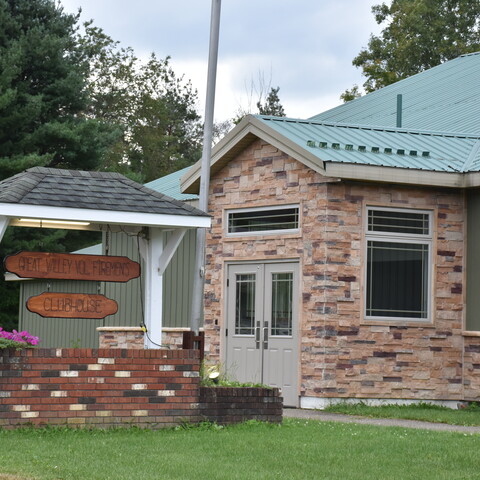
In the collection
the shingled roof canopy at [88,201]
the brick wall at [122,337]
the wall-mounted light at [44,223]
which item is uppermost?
the shingled roof canopy at [88,201]

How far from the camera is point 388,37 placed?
44438 mm

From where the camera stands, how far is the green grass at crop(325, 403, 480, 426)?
15.2 metres

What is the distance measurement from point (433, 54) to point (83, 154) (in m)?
15.8

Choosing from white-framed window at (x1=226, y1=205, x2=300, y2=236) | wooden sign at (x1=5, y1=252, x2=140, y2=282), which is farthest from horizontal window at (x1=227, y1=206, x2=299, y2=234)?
wooden sign at (x1=5, y1=252, x2=140, y2=282)

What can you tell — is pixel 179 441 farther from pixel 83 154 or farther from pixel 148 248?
pixel 83 154

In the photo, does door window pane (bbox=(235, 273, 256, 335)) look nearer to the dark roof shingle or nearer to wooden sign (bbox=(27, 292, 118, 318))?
the dark roof shingle

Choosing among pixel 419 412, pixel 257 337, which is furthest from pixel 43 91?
pixel 419 412

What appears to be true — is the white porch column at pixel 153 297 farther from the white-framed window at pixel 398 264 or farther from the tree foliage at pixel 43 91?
the tree foliage at pixel 43 91

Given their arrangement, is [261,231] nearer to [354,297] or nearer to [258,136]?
[258,136]

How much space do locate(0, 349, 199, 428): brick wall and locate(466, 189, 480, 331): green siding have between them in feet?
19.7

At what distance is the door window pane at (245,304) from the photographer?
18.3 meters

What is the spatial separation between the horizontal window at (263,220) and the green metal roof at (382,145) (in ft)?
3.77

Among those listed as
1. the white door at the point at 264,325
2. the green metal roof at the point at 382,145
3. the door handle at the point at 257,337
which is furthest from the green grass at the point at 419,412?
the green metal roof at the point at 382,145

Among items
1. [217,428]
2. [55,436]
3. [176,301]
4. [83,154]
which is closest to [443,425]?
[217,428]
